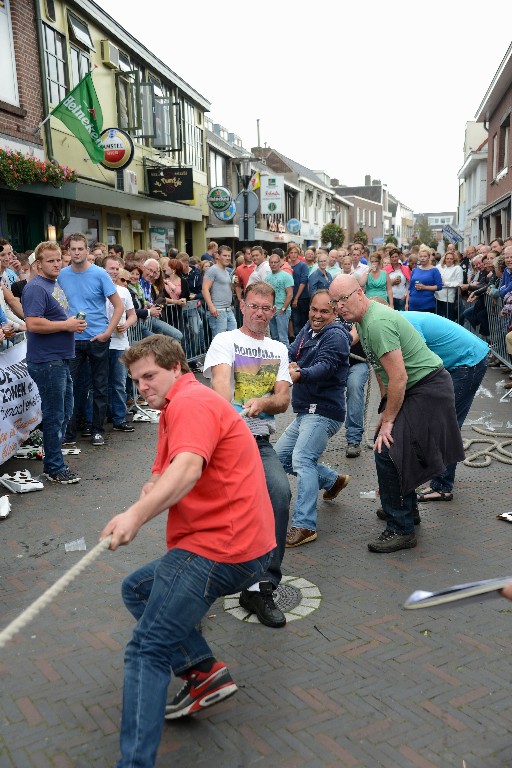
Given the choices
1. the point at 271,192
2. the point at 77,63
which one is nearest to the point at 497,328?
the point at 77,63

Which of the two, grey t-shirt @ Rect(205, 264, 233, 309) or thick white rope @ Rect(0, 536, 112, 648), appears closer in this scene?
thick white rope @ Rect(0, 536, 112, 648)

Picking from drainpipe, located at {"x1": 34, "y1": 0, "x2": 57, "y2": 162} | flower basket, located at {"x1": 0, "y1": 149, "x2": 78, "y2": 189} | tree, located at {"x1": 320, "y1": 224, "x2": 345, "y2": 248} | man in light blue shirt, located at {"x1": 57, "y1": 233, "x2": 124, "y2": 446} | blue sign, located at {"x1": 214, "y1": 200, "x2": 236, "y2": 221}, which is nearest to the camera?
man in light blue shirt, located at {"x1": 57, "y1": 233, "x2": 124, "y2": 446}

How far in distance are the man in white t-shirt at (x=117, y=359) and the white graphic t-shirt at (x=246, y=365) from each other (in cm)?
384

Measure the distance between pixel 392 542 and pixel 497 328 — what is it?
7.82 metres

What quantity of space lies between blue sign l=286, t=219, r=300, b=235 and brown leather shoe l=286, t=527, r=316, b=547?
43709mm

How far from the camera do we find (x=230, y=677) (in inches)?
115

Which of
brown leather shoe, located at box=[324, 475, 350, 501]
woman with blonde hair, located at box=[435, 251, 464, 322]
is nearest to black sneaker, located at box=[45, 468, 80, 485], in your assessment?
brown leather shoe, located at box=[324, 475, 350, 501]

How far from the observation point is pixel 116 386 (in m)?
7.92

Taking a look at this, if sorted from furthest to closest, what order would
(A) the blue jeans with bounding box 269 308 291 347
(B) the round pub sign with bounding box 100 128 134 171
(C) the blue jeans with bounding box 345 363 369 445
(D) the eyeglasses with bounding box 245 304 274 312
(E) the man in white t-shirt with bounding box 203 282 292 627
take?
1. (B) the round pub sign with bounding box 100 128 134 171
2. (A) the blue jeans with bounding box 269 308 291 347
3. (C) the blue jeans with bounding box 345 363 369 445
4. (D) the eyeglasses with bounding box 245 304 274 312
5. (E) the man in white t-shirt with bounding box 203 282 292 627

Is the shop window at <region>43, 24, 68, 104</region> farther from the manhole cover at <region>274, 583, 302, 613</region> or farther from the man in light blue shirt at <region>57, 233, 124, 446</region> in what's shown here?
the manhole cover at <region>274, 583, 302, 613</region>

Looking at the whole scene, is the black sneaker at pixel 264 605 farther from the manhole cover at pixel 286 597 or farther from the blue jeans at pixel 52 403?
the blue jeans at pixel 52 403

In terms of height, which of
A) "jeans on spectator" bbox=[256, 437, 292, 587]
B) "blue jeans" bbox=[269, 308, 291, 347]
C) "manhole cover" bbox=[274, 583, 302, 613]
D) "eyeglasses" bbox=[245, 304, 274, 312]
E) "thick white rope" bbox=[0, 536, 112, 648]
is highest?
"eyeglasses" bbox=[245, 304, 274, 312]

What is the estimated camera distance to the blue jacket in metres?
4.84

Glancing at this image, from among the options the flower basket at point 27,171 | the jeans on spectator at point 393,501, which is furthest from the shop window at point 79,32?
the jeans on spectator at point 393,501
